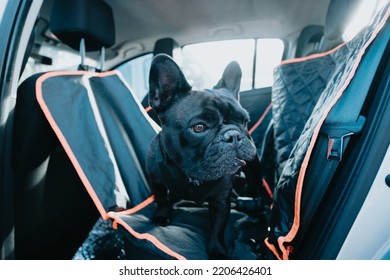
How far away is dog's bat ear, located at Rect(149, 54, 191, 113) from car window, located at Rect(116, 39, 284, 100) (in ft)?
0.90

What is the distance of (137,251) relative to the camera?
103 cm

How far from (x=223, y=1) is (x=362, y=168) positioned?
1.37 m

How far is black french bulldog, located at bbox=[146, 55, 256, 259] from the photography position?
1.10 meters

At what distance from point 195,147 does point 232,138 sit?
16cm

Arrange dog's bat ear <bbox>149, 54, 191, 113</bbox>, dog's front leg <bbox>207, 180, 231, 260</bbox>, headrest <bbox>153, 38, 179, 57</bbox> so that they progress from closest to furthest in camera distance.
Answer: dog's front leg <bbox>207, 180, 231, 260</bbox> < dog's bat ear <bbox>149, 54, 191, 113</bbox> < headrest <bbox>153, 38, 179, 57</bbox>

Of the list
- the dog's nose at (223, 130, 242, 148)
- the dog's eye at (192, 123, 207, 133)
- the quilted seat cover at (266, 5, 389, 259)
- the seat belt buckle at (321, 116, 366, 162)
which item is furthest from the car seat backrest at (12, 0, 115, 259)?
the seat belt buckle at (321, 116, 366, 162)

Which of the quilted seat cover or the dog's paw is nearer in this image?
the quilted seat cover

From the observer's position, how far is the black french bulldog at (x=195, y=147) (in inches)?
43.3

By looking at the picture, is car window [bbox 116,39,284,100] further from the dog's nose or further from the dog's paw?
the dog's paw

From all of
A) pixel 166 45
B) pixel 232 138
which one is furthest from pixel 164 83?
pixel 166 45

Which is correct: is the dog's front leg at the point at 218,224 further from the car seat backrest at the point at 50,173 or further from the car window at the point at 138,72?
the car window at the point at 138,72

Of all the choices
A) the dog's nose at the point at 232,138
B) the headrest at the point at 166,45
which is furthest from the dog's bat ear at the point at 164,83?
the headrest at the point at 166,45
